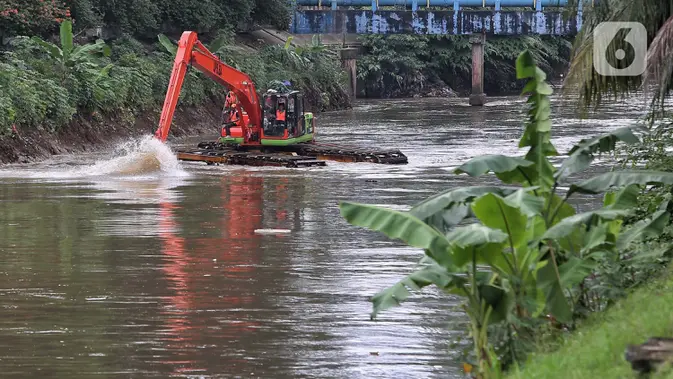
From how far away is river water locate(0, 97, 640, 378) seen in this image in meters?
12.0

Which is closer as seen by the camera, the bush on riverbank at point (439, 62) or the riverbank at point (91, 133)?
the riverbank at point (91, 133)

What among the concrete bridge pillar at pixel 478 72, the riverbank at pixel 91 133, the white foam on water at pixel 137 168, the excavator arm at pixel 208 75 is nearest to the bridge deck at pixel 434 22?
the concrete bridge pillar at pixel 478 72

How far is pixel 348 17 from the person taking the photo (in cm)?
6756

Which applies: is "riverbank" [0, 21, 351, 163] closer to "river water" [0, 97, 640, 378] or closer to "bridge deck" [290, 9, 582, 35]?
"river water" [0, 97, 640, 378]

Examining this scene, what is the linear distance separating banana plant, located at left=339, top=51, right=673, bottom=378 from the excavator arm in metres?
18.7

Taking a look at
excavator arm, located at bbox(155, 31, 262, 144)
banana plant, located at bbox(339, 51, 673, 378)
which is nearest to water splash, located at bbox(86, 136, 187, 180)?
excavator arm, located at bbox(155, 31, 262, 144)

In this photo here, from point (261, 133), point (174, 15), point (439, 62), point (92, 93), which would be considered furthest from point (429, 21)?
point (261, 133)

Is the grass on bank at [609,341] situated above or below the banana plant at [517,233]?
below

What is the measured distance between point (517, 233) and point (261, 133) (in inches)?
969

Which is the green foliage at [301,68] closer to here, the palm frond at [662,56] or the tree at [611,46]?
the tree at [611,46]

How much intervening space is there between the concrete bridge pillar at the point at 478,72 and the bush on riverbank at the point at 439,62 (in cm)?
652

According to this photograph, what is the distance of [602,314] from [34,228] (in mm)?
12612

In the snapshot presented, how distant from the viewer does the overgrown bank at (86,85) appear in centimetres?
3388

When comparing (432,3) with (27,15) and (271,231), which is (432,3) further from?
(271,231)
